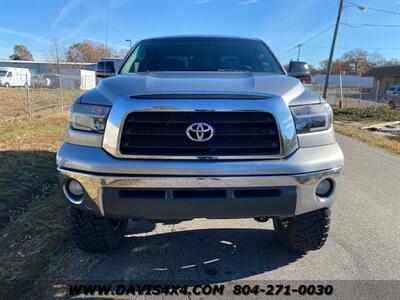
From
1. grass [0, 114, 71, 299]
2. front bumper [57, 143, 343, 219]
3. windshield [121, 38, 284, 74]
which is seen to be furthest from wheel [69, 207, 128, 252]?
windshield [121, 38, 284, 74]

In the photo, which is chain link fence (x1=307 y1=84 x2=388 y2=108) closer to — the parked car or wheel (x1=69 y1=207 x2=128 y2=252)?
wheel (x1=69 y1=207 x2=128 y2=252)

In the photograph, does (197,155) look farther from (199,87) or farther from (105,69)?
(105,69)

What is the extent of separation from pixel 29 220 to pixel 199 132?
2576 mm

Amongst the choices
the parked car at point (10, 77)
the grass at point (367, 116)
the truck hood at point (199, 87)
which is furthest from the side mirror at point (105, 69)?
the parked car at point (10, 77)

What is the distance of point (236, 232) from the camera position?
3.99 meters

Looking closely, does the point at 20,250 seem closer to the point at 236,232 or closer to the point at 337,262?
the point at 236,232

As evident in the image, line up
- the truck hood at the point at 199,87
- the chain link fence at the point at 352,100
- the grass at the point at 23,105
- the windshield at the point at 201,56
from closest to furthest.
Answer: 1. the truck hood at the point at 199,87
2. the windshield at the point at 201,56
3. the grass at the point at 23,105
4. the chain link fence at the point at 352,100

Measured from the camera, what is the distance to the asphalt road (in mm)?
3121

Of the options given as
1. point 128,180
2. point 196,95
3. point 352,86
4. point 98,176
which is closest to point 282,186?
point 196,95

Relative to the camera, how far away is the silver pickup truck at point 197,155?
258 centimetres

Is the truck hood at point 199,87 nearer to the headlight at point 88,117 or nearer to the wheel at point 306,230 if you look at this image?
the headlight at point 88,117

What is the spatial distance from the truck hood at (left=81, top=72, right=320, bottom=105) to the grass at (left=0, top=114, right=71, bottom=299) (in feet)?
4.72

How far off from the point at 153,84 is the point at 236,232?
1.87 meters

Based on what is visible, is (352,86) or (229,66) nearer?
(229,66)
